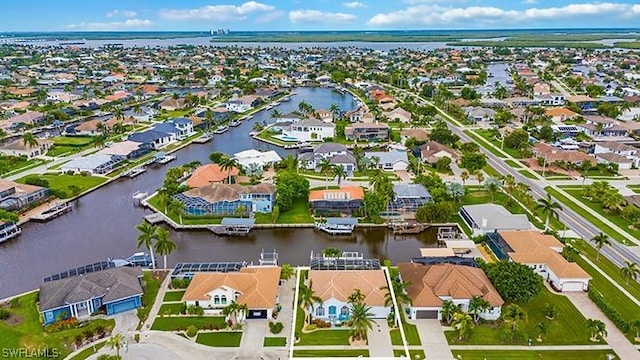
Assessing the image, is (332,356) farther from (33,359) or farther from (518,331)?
(33,359)

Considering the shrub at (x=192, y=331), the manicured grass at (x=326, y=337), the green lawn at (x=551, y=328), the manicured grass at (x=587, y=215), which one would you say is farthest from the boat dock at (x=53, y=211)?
the manicured grass at (x=587, y=215)

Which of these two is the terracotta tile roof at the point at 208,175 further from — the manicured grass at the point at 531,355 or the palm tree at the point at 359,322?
the manicured grass at the point at 531,355

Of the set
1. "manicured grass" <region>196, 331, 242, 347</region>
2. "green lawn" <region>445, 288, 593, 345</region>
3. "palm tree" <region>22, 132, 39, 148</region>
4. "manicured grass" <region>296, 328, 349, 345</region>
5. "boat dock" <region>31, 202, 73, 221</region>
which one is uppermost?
"palm tree" <region>22, 132, 39, 148</region>

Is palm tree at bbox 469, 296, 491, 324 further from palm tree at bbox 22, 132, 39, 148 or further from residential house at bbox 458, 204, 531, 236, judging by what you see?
palm tree at bbox 22, 132, 39, 148

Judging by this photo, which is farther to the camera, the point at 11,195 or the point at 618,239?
the point at 11,195

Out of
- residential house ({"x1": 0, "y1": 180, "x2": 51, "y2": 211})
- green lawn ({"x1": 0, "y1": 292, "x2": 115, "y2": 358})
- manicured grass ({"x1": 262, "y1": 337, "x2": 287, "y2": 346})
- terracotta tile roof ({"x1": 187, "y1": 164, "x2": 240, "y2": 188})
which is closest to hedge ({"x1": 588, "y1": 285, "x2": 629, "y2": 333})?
manicured grass ({"x1": 262, "y1": 337, "x2": 287, "y2": 346})

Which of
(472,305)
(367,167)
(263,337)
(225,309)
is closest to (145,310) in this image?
(225,309)
